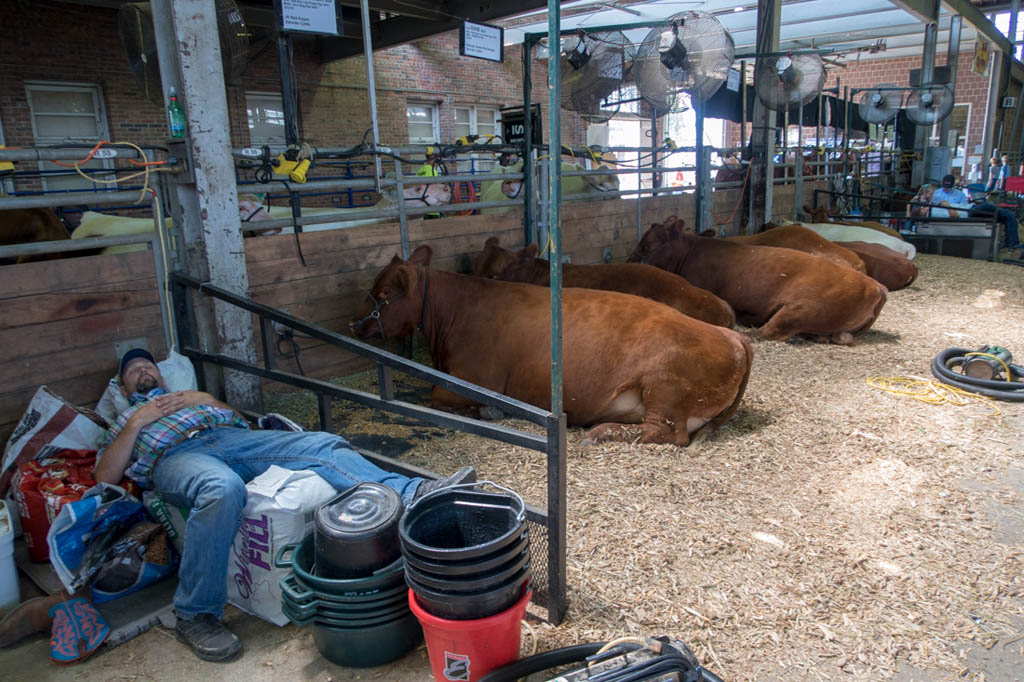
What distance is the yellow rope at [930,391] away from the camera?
4926mm

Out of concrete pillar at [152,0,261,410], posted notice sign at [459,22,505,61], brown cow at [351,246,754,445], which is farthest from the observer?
posted notice sign at [459,22,505,61]

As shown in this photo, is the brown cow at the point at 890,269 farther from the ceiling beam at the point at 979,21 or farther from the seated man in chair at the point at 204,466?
the ceiling beam at the point at 979,21

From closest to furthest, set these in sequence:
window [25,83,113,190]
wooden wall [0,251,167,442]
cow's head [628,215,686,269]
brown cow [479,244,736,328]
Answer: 1. wooden wall [0,251,167,442]
2. brown cow [479,244,736,328]
3. cow's head [628,215,686,269]
4. window [25,83,113,190]

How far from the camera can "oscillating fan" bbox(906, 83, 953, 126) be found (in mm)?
14461

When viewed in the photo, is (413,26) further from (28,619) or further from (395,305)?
(28,619)

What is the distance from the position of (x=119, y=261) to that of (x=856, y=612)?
13.1ft

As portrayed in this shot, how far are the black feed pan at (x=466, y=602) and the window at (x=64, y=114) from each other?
11344mm

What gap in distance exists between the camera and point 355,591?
235 centimetres

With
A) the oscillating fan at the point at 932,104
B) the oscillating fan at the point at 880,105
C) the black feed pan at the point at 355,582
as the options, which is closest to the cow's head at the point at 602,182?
the black feed pan at the point at 355,582

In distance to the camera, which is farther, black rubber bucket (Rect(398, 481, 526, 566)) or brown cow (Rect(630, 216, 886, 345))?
brown cow (Rect(630, 216, 886, 345))

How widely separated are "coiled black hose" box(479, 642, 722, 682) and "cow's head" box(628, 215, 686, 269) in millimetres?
5936

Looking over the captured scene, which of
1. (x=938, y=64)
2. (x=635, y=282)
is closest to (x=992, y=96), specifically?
(x=938, y=64)

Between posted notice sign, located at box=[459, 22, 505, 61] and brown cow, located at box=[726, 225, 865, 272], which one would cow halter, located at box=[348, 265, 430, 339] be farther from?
brown cow, located at box=[726, 225, 865, 272]

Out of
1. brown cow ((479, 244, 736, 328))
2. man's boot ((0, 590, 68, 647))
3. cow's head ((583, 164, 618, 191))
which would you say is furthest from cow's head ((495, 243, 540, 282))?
man's boot ((0, 590, 68, 647))
